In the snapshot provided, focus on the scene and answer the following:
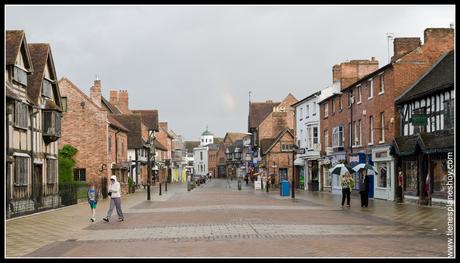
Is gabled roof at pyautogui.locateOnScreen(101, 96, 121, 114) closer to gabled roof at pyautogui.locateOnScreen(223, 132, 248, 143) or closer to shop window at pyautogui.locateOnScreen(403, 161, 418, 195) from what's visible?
shop window at pyautogui.locateOnScreen(403, 161, 418, 195)

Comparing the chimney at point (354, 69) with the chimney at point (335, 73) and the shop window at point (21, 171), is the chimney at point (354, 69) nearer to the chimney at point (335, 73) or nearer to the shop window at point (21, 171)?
the chimney at point (335, 73)

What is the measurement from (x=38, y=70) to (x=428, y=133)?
18.8 metres

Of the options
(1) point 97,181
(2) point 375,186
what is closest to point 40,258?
(2) point 375,186

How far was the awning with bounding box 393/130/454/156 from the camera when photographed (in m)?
28.7

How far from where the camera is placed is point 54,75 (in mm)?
34250

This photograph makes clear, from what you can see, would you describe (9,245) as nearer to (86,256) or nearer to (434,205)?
(86,256)

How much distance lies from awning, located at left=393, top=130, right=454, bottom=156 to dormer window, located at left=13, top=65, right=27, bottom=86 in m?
18.2

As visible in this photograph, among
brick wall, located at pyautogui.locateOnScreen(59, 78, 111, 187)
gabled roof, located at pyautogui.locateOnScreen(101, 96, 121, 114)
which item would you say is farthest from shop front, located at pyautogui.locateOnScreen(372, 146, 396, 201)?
gabled roof, located at pyautogui.locateOnScreen(101, 96, 121, 114)

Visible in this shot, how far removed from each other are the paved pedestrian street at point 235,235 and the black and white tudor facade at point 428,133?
12.9 feet

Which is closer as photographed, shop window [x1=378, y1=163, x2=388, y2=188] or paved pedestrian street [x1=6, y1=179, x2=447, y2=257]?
paved pedestrian street [x1=6, y1=179, x2=447, y2=257]

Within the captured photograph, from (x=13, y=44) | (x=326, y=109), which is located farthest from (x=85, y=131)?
(x=13, y=44)

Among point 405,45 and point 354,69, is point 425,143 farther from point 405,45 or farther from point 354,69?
point 354,69

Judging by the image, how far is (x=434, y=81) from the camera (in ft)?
106

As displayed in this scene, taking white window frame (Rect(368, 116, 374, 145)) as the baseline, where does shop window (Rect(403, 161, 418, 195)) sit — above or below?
below
